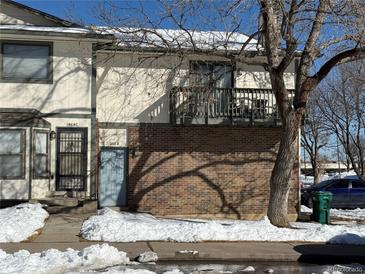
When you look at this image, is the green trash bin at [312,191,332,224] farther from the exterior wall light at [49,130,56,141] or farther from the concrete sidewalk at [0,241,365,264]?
the exterior wall light at [49,130,56,141]

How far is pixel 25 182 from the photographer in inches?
676

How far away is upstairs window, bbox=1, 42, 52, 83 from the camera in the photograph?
1812 centimetres

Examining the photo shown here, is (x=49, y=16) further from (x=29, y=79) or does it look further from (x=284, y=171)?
(x=284, y=171)

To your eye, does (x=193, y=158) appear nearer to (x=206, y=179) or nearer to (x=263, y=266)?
(x=206, y=179)

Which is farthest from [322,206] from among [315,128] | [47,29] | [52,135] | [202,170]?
[315,128]

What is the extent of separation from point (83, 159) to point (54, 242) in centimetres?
633

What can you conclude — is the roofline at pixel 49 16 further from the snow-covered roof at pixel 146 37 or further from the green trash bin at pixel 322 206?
the green trash bin at pixel 322 206

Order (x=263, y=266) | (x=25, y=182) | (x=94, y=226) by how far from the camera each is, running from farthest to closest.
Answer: (x=25, y=182)
(x=94, y=226)
(x=263, y=266)

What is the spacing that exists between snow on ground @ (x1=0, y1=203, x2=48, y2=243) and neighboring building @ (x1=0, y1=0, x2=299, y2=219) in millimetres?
1622

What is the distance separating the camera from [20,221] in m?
13.9

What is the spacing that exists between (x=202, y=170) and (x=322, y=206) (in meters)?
4.43

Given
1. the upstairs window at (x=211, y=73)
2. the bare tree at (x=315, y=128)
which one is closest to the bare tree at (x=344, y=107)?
the bare tree at (x=315, y=128)

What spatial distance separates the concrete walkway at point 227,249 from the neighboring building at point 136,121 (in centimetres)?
560

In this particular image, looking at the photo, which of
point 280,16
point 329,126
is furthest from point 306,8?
point 329,126
